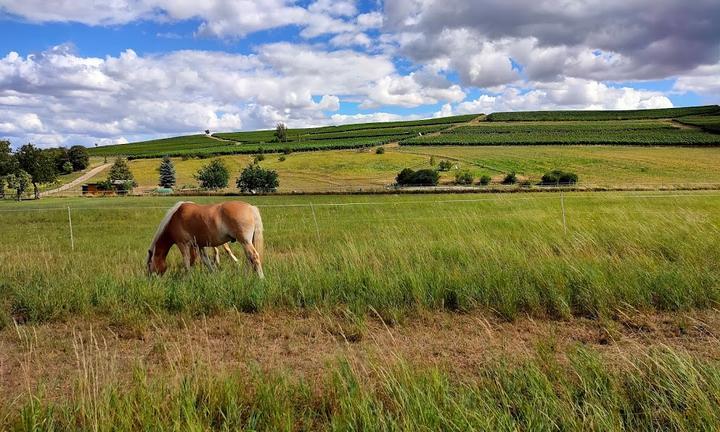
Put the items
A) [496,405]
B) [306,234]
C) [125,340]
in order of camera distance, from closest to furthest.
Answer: [496,405], [125,340], [306,234]

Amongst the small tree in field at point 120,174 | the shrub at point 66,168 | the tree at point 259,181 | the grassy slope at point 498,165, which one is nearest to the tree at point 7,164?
the small tree in field at point 120,174

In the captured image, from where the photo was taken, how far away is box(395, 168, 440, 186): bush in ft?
180

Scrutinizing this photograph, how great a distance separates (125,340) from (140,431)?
96.8 inches

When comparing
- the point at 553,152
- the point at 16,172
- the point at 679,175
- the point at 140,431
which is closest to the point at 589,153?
the point at 553,152

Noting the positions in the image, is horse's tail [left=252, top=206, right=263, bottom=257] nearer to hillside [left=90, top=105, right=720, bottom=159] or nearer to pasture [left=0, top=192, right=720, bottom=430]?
pasture [left=0, top=192, right=720, bottom=430]

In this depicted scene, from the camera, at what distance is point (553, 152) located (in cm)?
7944

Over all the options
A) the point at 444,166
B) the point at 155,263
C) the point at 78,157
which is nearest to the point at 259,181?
the point at 444,166

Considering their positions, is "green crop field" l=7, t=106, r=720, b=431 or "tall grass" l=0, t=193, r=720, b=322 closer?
"green crop field" l=7, t=106, r=720, b=431

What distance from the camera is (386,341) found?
16.3 feet

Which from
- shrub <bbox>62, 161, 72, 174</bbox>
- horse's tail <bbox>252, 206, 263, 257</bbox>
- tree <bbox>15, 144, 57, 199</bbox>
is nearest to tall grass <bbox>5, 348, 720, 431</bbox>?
horse's tail <bbox>252, 206, 263, 257</bbox>

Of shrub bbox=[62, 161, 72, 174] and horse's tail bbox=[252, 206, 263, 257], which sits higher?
shrub bbox=[62, 161, 72, 174]

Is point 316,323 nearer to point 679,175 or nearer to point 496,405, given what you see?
point 496,405

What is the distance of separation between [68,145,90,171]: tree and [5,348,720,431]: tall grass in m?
115

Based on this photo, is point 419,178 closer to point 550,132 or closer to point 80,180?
point 550,132
